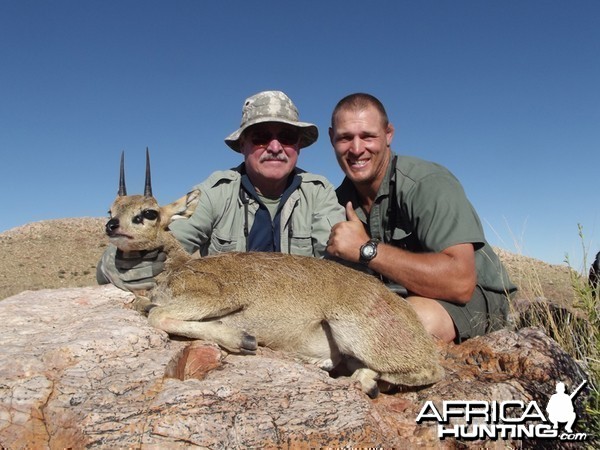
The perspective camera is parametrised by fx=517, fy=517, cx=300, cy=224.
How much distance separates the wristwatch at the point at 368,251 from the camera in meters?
6.95

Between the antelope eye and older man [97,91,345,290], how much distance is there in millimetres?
1669

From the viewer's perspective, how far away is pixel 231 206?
859 centimetres

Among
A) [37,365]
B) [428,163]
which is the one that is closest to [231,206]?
[428,163]

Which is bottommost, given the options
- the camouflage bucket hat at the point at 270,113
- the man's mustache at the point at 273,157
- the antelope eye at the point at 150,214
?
the antelope eye at the point at 150,214

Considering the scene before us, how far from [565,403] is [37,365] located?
470 cm

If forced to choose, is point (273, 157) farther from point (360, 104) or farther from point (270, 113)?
point (360, 104)

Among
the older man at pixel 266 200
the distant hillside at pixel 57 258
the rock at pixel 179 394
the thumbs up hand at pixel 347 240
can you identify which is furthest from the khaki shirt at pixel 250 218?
the distant hillside at pixel 57 258

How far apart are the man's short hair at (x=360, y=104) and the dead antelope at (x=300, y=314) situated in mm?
3170

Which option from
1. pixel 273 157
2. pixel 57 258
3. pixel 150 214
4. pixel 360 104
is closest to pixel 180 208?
pixel 150 214

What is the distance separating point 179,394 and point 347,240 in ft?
12.4

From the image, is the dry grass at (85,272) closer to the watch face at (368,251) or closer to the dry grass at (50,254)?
the dry grass at (50,254)

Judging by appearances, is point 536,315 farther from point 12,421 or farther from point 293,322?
point 12,421

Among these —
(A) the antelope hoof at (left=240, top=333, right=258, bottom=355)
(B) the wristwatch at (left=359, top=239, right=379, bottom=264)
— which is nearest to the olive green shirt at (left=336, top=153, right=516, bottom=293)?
(B) the wristwatch at (left=359, top=239, right=379, bottom=264)

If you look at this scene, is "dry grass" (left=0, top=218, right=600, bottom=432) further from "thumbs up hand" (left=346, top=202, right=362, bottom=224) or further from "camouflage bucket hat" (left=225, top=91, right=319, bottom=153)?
"camouflage bucket hat" (left=225, top=91, right=319, bottom=153)
